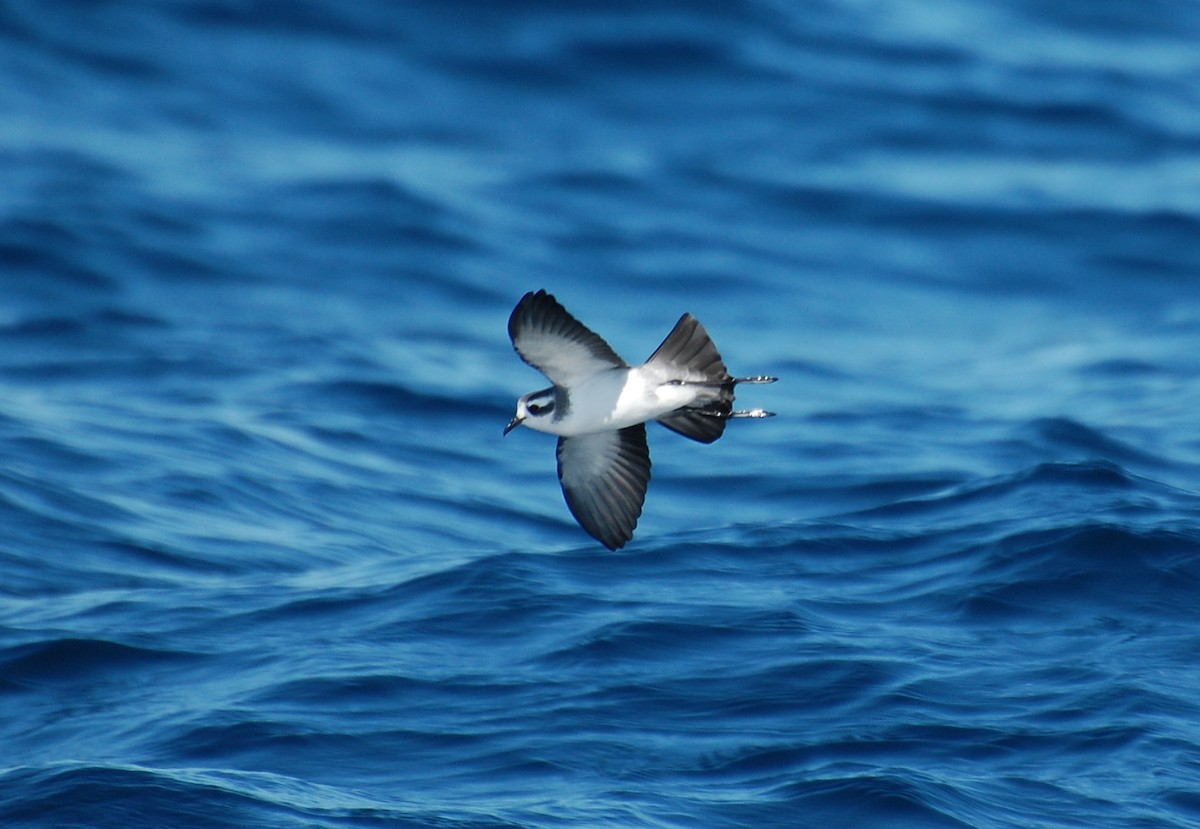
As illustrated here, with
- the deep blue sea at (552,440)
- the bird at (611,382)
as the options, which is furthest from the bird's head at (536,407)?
the deep blue sea at (552,440)

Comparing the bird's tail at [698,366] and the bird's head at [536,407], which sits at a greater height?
the bird's tail at [698,366]

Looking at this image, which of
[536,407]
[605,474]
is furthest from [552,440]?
[536,407]

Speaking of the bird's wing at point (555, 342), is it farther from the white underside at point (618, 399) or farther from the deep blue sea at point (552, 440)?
the deep blue sea at point (552, 440)

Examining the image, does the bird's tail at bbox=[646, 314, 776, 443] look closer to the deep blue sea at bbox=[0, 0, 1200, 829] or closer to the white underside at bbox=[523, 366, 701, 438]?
the white underside at bbox=[523, 366, 701, 438]

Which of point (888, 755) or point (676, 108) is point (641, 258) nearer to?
point (676, 108)

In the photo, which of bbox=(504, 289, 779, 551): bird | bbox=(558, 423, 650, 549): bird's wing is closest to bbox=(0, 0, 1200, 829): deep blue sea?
bbox=(558, 423, 650, 549): bird's wing

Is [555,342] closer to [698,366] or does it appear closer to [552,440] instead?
[698,366]
